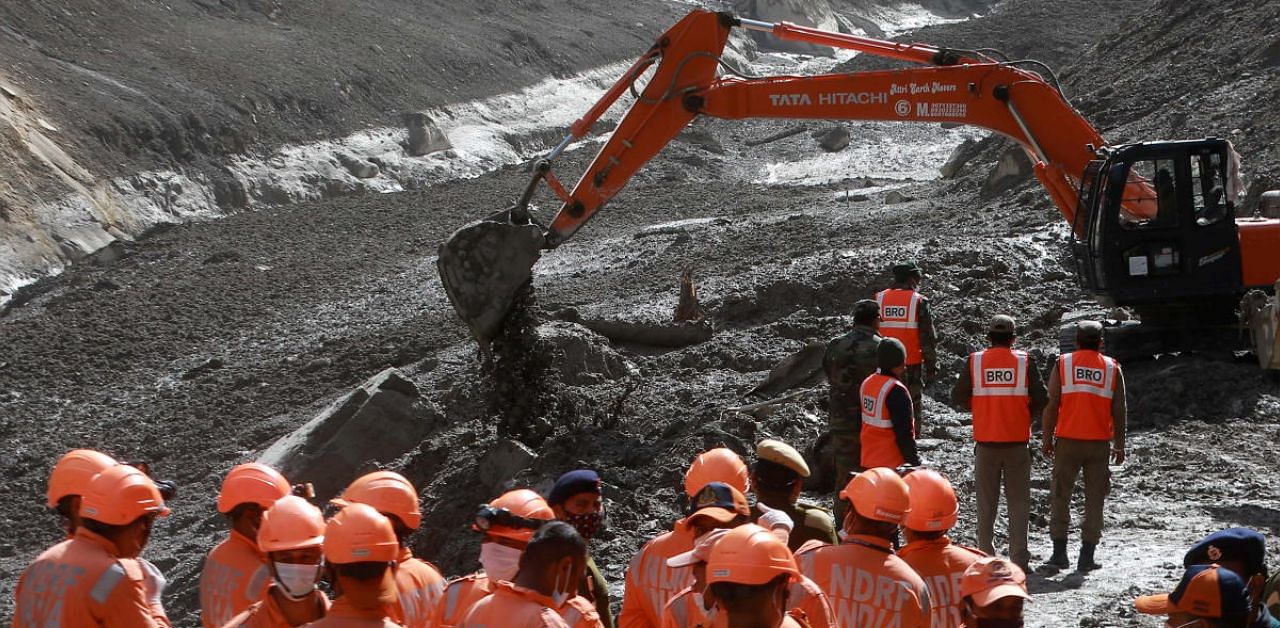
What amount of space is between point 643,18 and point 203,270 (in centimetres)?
3086

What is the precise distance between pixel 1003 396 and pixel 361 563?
4950 millimetres

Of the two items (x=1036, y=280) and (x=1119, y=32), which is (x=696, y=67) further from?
(x=1119, y=32)

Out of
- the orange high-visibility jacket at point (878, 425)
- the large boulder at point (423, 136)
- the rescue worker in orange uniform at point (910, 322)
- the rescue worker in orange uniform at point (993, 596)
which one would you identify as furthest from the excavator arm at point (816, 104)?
the large boulder at point (423, 136)

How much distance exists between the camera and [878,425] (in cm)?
770

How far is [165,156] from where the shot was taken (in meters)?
28.3

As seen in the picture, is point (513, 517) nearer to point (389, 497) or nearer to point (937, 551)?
point (389, 497)

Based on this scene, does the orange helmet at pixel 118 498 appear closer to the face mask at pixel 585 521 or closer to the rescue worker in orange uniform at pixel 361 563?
the rescue worker in orange uniform at pixel 361 563

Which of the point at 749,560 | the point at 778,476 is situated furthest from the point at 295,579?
the point at 778,476

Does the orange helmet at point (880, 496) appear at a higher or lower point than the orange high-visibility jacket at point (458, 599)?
higher

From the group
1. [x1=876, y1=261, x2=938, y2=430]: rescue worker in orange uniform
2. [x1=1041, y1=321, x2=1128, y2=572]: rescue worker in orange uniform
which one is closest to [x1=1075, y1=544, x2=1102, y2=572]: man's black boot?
[x1=1041, y1=321, x2=1128, y2=572]: rescue worker in orange uniform

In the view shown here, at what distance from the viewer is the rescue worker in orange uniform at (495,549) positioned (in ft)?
15.4

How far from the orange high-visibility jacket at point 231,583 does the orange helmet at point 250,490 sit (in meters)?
0.18

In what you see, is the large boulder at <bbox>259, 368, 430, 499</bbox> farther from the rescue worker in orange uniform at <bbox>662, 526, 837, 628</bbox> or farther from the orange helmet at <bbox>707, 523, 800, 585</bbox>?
the orange helmet at <bbox>707, 523, 800, 585</bbox>

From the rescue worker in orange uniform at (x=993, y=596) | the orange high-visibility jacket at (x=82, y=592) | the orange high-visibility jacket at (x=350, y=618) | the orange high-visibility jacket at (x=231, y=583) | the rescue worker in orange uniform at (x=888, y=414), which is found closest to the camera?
→ the orange high-visibility jacket at (x=350, y=618)
